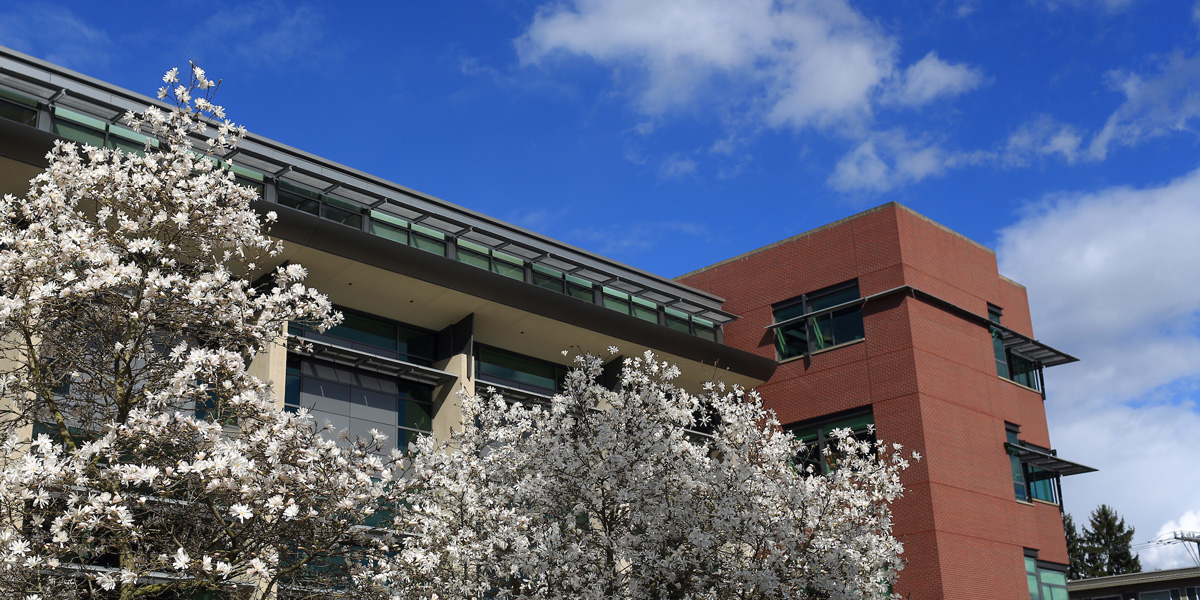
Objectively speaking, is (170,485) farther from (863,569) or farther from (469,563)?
(863,569)

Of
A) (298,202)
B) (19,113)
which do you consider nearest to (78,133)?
(19,113)

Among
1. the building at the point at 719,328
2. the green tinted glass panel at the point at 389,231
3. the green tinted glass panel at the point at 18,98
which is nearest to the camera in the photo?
the green tinted glass panel at the point at 18,98

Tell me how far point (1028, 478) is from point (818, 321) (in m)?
8.89

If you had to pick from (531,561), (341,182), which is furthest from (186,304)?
(341,182)

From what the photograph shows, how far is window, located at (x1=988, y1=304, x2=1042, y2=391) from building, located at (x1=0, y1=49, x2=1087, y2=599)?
0.28 feet

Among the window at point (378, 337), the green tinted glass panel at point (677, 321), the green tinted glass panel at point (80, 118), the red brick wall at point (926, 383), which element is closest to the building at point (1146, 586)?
the red brick wall at point (926, 383)

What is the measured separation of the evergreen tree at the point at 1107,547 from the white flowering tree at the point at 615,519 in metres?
78.9

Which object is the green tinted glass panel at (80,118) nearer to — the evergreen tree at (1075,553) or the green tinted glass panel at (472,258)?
the green tinted glass panel at (472,258)

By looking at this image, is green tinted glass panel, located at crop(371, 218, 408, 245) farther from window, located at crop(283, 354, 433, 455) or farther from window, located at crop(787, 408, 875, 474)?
window, located at crop(787, 408, 875, 474)

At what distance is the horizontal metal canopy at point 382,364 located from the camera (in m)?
27.8

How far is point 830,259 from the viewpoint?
36.9m

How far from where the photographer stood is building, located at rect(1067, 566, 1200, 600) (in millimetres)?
55000

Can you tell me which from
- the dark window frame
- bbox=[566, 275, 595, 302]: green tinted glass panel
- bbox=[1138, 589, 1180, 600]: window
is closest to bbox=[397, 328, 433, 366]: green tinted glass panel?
the dark window frame

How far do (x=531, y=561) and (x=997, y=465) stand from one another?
22.9m
